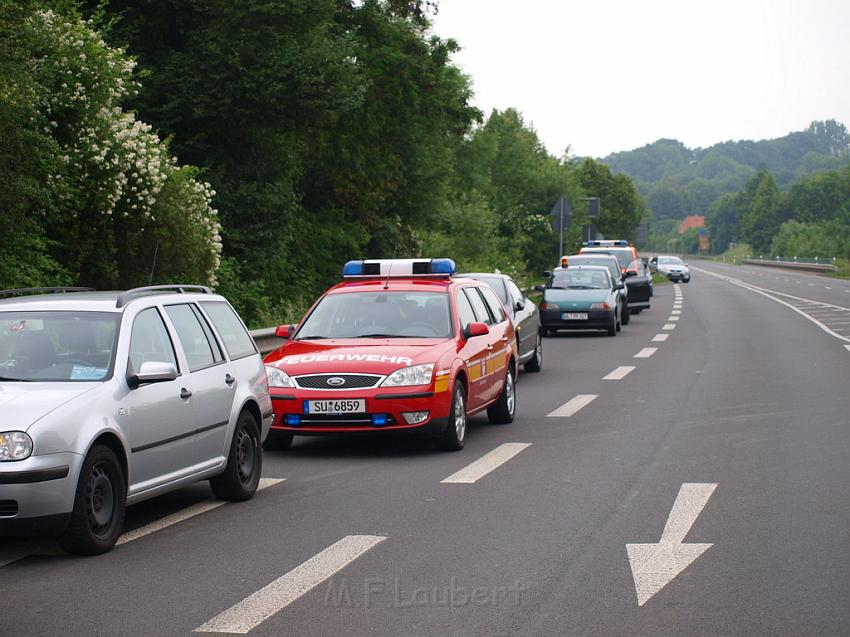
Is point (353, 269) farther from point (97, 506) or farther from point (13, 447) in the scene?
point (13, 447)

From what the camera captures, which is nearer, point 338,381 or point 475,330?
point 338,381

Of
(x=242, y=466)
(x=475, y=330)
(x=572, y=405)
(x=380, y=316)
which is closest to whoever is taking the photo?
(x=242, y=466)

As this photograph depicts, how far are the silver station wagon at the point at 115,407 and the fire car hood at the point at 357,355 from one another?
1605mm

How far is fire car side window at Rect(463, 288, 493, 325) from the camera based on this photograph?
13367mm

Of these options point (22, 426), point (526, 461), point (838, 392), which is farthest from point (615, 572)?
point (838, 392)

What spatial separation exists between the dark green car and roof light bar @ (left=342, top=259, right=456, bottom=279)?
14682mm

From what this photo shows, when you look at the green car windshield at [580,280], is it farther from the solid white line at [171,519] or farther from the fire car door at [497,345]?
the solid white line at [171,519]

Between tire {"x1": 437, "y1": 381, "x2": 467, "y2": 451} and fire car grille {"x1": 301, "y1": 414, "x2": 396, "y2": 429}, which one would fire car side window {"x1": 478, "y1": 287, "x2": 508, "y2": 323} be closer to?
tire {"x1": 437, "y1": 381, "x2": 467, "y2": 451}

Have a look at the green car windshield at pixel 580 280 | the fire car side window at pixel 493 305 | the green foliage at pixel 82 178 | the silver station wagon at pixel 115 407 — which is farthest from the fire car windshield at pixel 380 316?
the green car windshield at pixel 580 280

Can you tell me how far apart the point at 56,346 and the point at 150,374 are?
0.66 m

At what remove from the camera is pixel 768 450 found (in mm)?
11234

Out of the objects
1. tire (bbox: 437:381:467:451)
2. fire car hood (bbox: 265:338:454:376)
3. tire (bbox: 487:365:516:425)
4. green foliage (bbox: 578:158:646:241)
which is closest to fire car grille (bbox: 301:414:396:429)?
fire car hood (bbox: 265:338:454:376)

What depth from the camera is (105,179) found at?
2138cm

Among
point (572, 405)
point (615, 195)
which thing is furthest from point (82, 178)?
point (615, 195)
